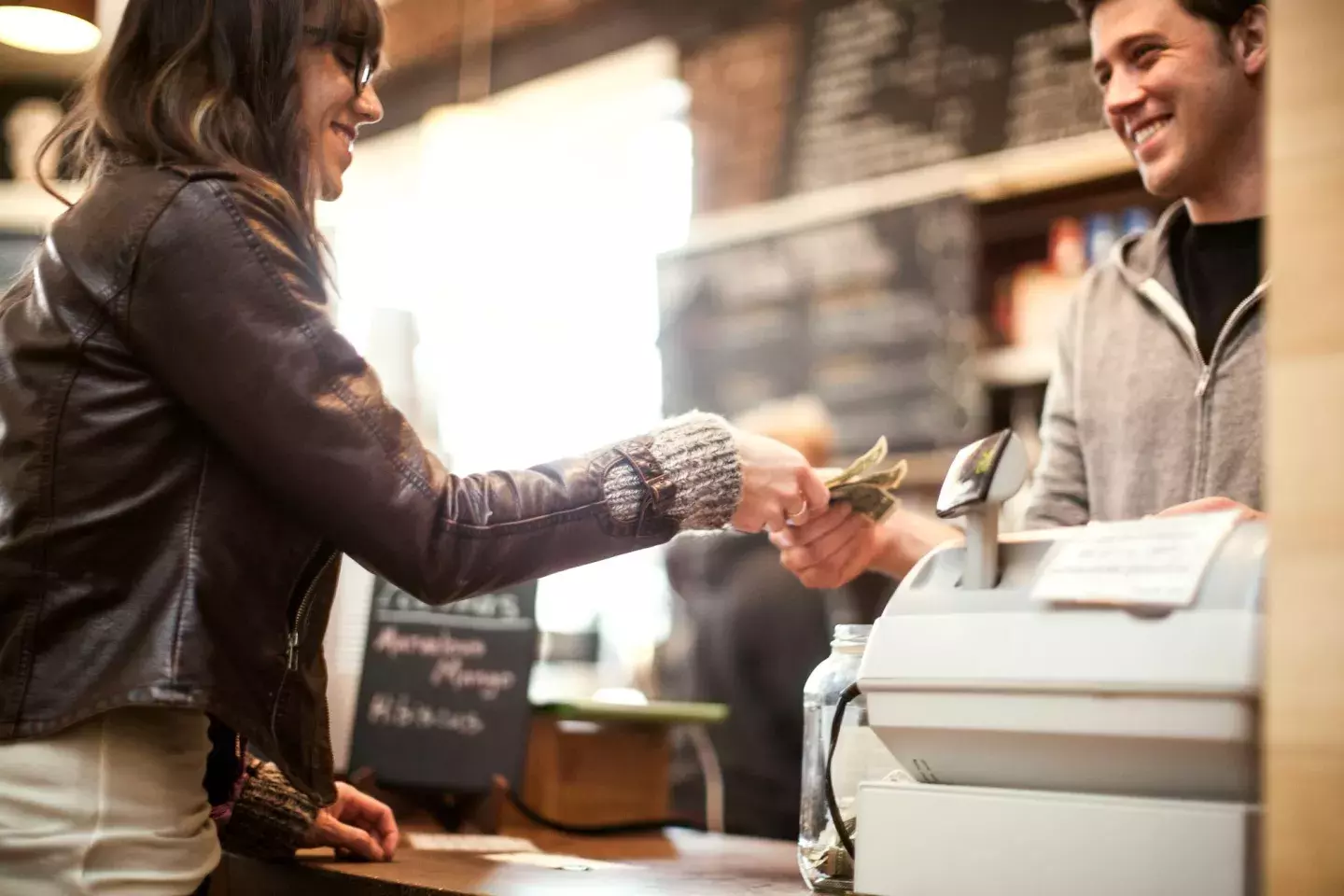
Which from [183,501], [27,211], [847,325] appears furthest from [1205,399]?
[27,211]

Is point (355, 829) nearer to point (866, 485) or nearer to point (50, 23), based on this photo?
point (866, 485)

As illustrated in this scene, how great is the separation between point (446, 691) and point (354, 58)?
1.21m

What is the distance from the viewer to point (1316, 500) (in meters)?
0.76

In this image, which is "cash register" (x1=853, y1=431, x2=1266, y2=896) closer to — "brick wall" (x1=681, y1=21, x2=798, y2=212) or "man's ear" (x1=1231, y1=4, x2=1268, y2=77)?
"man's ear" (x1=1231, y1=4, x2=1268, y2=77)

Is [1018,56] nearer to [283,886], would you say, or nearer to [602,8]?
[602,8]

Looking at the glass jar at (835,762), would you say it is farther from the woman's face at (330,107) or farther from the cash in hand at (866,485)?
the woman's face at (330,107)

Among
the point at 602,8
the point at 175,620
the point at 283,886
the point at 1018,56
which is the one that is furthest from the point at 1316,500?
the point at 602,8

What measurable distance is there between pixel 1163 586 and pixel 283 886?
113 cm

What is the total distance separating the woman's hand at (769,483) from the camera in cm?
153

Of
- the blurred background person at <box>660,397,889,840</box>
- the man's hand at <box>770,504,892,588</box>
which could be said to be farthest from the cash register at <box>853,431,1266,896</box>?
the blurred background person at <box>660,397,889,840</box>

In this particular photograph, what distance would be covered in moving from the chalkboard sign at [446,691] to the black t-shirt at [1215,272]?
125 centimetres

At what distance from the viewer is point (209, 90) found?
1.39 m

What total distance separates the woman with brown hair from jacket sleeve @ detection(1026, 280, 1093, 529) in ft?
3.80

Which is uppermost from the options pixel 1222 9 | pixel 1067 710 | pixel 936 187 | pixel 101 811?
pixel 936 187
